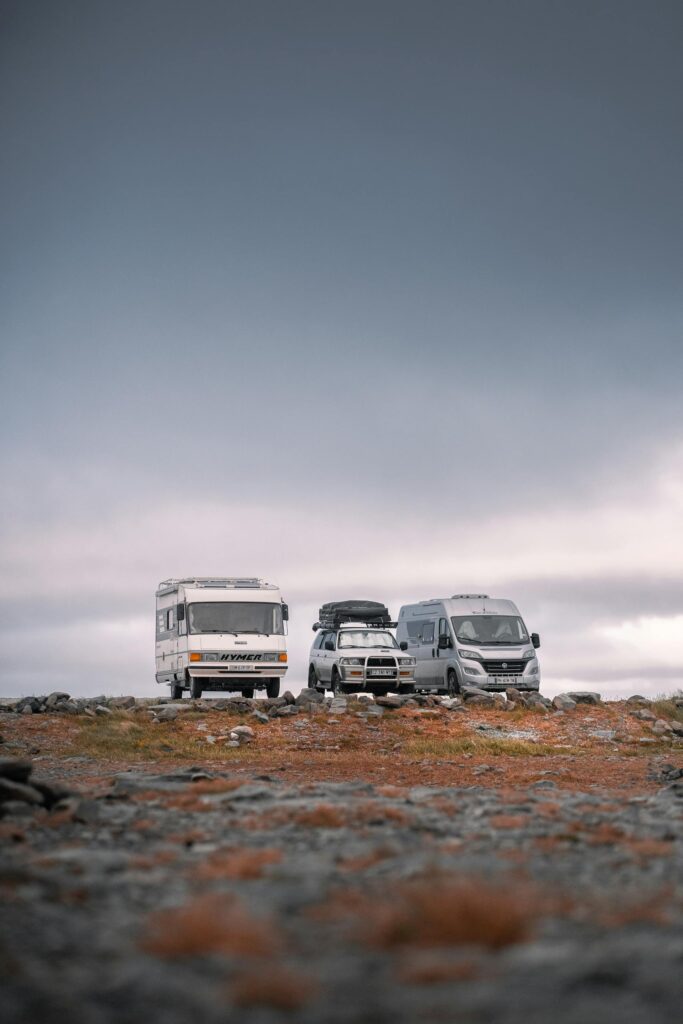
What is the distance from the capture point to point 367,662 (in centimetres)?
3619

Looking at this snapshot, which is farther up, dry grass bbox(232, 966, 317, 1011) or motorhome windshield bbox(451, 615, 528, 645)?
motorhome windshield bbox(451, 615, 528, 645)

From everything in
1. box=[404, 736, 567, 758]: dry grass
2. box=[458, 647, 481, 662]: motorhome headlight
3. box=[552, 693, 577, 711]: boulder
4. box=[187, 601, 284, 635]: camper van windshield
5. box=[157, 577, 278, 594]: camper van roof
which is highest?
box=[157, 577, 278, 594]: camper van roof

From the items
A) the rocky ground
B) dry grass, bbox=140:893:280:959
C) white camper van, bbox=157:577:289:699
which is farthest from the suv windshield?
dry grass, bbox=140:893:280:959

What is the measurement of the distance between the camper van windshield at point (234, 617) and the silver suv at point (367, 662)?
2.26 meters

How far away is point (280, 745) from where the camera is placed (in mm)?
28156

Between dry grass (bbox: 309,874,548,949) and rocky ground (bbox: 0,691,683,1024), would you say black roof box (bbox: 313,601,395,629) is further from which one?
dry grass (bbox: 309,874,548,949)

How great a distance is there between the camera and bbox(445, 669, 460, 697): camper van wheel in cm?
3750

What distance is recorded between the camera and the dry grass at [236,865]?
772 centimetres

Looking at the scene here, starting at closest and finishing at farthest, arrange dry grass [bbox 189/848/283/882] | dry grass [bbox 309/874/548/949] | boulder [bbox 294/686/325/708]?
dry grass [bbox 309/874/548/949] → dry grass [bbox 189/848/283/882] → boulder [bbox 294/686/325/708]

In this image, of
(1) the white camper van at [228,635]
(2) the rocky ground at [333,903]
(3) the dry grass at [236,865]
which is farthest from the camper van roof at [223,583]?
(3) the dry grass at [236,865]

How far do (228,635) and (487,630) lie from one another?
9.42 meters

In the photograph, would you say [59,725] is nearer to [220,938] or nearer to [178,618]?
[178,618]

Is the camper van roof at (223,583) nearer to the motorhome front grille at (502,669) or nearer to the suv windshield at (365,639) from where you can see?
the suv windshield at (365,639)

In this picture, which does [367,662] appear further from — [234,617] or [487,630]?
[234,617]
